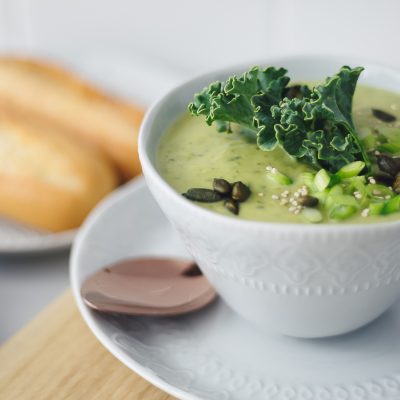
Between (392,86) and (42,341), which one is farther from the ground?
(392,86)

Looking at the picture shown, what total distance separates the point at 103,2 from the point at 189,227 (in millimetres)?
1950

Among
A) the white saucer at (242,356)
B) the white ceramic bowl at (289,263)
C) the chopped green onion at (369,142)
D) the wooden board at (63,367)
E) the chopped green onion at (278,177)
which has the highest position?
the chopped green onion at (278,177)

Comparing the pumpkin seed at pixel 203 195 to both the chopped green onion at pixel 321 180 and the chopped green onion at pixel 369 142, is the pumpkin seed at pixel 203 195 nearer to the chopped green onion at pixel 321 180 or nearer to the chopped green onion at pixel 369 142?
the chopped green onion at pixel 321 180

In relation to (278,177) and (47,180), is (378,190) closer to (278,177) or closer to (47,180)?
(278,177)

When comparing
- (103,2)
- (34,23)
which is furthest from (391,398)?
(34,23)

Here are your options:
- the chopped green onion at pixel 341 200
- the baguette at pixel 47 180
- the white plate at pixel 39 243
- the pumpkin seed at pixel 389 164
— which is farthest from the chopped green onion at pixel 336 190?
the baguette at pixel 47 180

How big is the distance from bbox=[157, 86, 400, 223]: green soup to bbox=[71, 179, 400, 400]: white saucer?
296mm

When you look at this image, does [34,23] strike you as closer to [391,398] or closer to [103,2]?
[103,2]

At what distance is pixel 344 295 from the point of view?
123cm

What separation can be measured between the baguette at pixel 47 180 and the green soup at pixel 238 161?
638 mm

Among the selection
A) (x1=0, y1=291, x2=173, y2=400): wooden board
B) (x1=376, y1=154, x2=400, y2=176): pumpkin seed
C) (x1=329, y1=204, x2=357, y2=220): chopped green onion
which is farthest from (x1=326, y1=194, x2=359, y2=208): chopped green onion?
(x1=0, y1=291, x2=173, y2=400): wooden board

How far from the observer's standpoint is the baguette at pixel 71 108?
228 centimetres

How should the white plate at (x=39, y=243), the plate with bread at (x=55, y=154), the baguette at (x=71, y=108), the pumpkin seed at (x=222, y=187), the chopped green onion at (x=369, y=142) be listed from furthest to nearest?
the baguette at (x=71, y=108)
the plate with bread at (x=55, y=154)
the white plate at (x=39, y=243)
the chopped green onion at (x=369, y=142)
the pumpkin seed at (x=222, y=187)

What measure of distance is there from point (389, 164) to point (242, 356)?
16.2 inches
